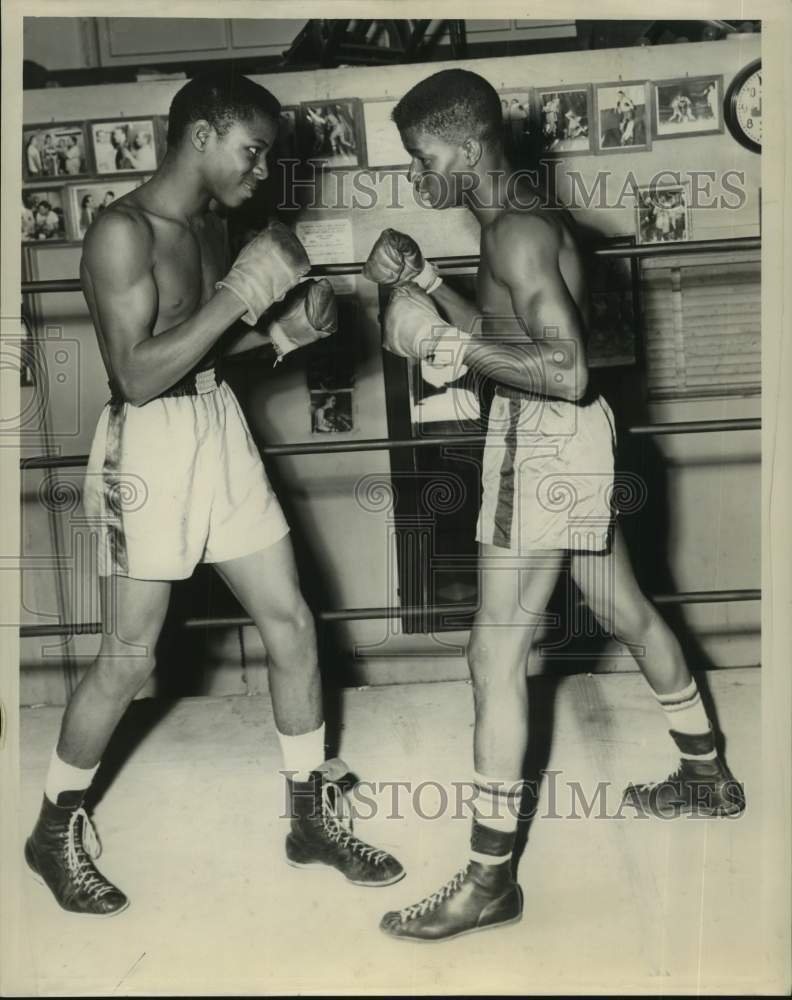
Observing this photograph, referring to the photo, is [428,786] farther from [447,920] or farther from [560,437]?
[560,437]

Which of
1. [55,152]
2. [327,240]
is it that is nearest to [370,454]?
[327,240]

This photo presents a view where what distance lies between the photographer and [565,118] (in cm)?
248

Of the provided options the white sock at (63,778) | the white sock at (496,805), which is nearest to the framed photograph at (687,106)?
the white sock at (496,805)

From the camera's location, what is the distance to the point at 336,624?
293cm

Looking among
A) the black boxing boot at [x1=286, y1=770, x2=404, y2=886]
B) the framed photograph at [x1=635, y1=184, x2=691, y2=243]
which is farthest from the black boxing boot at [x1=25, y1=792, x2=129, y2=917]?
the framed photograph at [x1=635, y1=184, x2=691, y2=243]

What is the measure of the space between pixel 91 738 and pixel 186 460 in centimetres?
59

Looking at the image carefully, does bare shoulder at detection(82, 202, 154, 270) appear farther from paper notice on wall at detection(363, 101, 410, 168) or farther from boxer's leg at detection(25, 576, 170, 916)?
paper notice on wall at detection(363, 101, 410, 168)

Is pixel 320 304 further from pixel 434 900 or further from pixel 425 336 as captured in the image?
pixel 434 900

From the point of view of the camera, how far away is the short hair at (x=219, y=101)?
1718 millimetres

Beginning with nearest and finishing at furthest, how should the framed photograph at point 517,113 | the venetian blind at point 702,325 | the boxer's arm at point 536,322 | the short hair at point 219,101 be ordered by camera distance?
1. the boxer's arm at point 536,322
2. the short hair at point 219,101
3. the framed photograph at point 517,113
4. the venetian blind at point 702,325

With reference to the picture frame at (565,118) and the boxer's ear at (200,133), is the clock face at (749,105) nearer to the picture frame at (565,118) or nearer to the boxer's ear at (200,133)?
the picture frame at (565,118)

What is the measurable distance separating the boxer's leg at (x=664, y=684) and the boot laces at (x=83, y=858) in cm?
113

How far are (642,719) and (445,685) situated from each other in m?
0.52

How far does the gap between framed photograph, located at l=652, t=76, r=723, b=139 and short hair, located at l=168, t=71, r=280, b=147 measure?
1.27m
